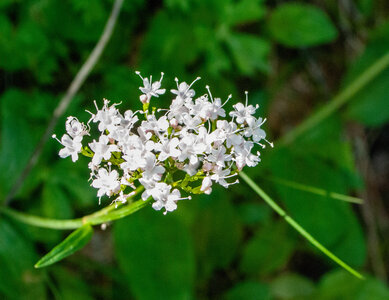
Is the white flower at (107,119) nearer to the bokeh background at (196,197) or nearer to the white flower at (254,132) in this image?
the white flower at (254,132)

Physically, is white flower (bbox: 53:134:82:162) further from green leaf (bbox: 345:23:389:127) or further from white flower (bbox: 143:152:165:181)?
green leaf (bbox: 345:23:389:127)

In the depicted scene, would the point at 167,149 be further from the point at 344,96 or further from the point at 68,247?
the point at 344,96

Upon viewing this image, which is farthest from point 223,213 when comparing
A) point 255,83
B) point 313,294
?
point 255,83

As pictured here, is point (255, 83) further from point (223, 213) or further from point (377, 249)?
point (377, 249)

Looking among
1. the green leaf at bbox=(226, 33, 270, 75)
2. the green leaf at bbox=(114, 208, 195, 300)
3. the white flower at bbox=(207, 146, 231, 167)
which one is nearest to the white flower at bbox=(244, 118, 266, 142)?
the white flower at bbox=(207, 146, 231, 167)

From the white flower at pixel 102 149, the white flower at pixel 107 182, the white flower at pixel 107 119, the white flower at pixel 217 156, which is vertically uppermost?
the white flower at pixel 107 119

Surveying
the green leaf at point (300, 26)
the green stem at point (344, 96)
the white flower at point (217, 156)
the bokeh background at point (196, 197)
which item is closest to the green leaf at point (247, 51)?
the bokeh background at point (196, 197)
